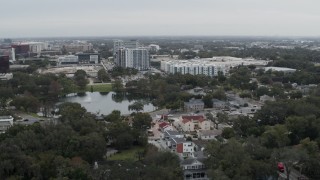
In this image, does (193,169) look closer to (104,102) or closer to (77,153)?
(77,153)

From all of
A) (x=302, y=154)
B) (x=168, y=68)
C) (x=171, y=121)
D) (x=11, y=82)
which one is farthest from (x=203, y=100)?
(x=168, y=68)

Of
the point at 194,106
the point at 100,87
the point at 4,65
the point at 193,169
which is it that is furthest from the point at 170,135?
the point at 4,65

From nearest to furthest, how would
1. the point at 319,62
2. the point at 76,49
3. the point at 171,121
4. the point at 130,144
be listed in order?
1. the point at 130,144
2. the point at 171,121
3. the point at 319,62
4. the point at 76,49

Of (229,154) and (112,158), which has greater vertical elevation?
(229,154)

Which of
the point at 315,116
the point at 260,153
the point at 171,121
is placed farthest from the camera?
the point at 171,121

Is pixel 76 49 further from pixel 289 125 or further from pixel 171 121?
pixel 289 125

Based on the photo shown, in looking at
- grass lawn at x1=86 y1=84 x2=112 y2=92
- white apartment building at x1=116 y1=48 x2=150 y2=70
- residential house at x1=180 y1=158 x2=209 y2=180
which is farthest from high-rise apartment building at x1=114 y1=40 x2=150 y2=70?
residential house at x1=180 y1=158 x2=209 y2=180

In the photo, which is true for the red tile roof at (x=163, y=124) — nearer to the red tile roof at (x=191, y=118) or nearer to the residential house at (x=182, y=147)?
the red tile roof at (x=191, y=118)
